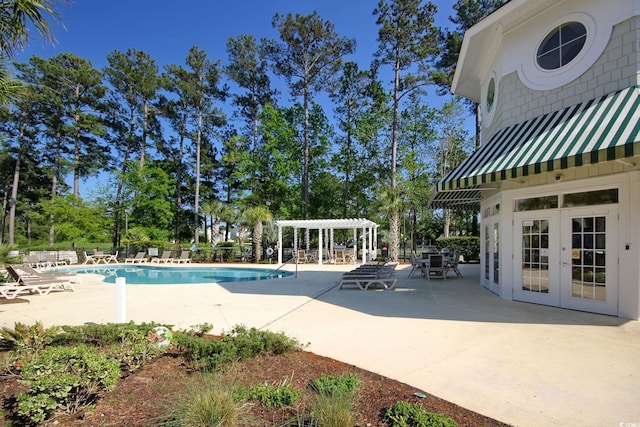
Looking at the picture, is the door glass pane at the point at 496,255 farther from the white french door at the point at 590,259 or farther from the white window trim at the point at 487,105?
the white window trim at the point at 487,105

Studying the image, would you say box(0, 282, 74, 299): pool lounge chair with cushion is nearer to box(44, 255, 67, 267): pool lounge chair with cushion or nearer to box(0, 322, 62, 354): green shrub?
box(0, 322, 62, 354): green shrub

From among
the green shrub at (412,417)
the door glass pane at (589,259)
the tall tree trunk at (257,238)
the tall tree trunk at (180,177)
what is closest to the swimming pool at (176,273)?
the tall tree trunk at (257,238)

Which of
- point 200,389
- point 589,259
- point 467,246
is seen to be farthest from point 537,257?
point 467,246

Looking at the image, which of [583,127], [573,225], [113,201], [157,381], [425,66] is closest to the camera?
[157,381]

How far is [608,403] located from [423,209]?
93.7ft

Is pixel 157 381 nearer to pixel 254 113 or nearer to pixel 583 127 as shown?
pixel 583 127

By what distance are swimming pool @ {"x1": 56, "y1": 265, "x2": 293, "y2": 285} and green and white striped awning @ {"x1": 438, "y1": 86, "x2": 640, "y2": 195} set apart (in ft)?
37.2

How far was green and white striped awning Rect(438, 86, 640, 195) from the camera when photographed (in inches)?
201

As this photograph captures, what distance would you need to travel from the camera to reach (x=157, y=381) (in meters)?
3.63

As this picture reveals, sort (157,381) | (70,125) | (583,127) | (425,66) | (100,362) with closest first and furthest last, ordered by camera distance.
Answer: (100,362) → (157,381) → (583,127) → (425,66) → (70,125)

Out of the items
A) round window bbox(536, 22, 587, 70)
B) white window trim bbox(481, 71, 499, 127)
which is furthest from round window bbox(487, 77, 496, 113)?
round window bbox(536, 22, 587, 70)

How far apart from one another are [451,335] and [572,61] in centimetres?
627

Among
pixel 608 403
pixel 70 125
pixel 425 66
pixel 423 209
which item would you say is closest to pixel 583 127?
pixel 608 403

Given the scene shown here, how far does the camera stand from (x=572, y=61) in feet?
23.0
